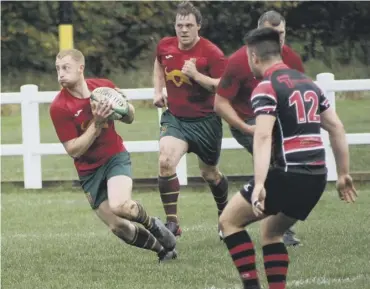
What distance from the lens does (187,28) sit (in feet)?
34.5

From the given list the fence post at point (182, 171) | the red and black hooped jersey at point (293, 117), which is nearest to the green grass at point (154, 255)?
the red and black hooped jersey at point (293, 117)

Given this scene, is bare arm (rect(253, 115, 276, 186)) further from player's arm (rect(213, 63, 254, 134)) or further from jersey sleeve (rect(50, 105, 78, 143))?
jersey sleeve (rect(50, 105, 78, 143))

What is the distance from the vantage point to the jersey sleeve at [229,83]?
362 inches

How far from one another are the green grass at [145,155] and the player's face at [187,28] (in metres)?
6.21

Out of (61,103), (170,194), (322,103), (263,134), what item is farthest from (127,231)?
(263,134)

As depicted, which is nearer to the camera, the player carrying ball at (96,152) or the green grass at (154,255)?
the green grass at (154,255)

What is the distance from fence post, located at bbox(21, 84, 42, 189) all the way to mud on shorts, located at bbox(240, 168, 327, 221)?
28.8ft

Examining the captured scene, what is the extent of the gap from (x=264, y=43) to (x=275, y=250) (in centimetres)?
132

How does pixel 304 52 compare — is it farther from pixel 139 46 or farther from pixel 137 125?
pixel 137 125

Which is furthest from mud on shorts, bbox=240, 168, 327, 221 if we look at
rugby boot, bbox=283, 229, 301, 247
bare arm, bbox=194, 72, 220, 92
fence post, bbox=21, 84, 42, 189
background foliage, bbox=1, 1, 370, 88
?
background foliage, bbox=1, 1, 370, 88

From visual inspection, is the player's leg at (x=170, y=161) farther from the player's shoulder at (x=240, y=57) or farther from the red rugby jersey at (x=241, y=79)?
the player's shoulder at (x=240, y=57)

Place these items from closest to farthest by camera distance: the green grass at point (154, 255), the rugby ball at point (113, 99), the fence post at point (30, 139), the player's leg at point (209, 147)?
the green grass at point (154, 255), the rugby ball at point (113, 99), the player's leg at point (209, 147), the fence post at point (30, 139)

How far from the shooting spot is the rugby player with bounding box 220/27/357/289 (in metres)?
6.97

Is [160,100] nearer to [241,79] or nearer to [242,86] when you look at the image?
[242,86]
